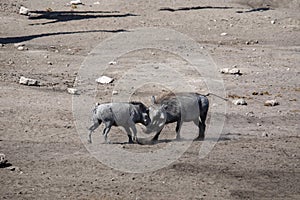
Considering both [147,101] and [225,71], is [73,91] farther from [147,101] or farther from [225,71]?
[225,71]

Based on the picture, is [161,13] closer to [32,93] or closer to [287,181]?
[32,93]

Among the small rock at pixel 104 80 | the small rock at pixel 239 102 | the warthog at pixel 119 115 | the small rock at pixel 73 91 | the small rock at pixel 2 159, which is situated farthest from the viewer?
the small rock at pixel 104 80

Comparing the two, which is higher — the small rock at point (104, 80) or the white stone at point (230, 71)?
the white stone at point (230, 71)

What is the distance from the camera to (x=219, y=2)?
86.3 feet

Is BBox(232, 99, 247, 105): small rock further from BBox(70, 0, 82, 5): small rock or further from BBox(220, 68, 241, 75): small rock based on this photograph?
BBox(70, 0, 82, 5): small rock

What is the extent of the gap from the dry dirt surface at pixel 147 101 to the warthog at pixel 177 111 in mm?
351

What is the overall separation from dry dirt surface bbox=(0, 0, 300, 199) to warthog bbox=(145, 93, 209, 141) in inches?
13.8

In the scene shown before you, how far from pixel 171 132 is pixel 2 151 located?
103 inches

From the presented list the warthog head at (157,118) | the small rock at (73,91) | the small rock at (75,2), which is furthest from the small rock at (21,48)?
the warthog head at (157,118)

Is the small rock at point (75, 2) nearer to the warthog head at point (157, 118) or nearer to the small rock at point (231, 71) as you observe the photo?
the small rock at point (231, 71)

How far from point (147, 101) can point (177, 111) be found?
2.41m

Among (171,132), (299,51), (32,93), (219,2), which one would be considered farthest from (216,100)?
(219,2)

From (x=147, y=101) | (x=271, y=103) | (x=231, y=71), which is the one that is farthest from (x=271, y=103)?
(x=231, y=71)

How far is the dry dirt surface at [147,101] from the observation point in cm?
855
